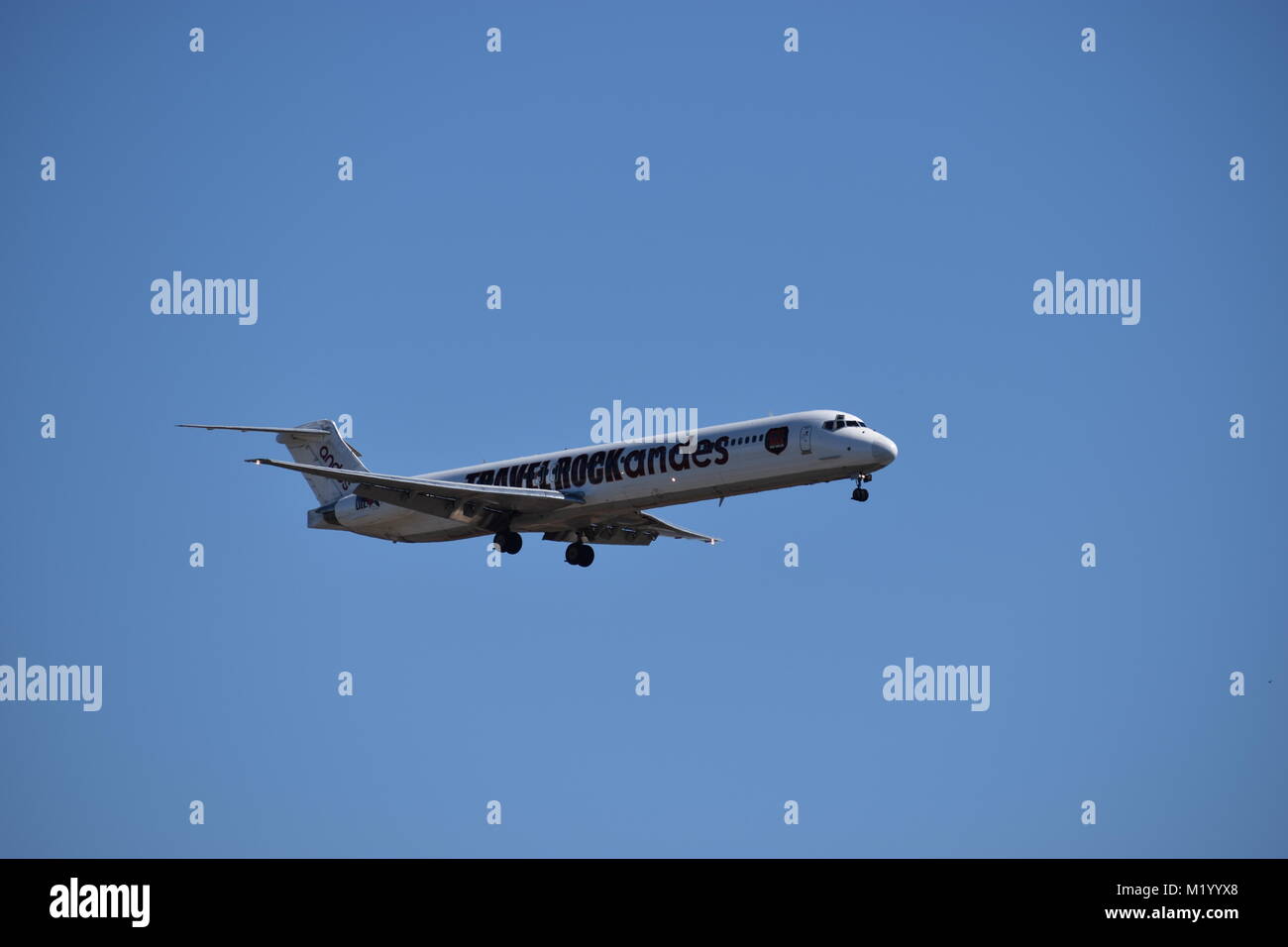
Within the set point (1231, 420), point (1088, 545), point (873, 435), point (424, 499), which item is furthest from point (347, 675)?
point (1231, 420)

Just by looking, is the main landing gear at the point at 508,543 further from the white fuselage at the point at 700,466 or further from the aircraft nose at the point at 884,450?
the aircraft nose at the point at 884,450

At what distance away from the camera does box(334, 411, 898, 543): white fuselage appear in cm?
5744

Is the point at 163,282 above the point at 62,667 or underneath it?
above

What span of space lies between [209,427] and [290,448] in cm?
1264

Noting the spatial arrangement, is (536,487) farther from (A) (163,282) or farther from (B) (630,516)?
A: (A) (163,282)

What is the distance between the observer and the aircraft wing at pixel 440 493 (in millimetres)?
62438

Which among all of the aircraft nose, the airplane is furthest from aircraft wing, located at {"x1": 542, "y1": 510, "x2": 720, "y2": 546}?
the aircraft nose

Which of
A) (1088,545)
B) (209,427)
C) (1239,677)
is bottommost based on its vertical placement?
(1239,677)

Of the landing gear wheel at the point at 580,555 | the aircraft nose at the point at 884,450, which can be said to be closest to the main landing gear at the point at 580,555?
the landing gear wheel at the point at 580,555

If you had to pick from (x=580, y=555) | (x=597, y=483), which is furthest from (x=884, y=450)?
(x=580, y=555)

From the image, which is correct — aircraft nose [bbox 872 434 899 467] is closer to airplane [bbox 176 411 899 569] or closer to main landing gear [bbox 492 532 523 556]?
airplane [bbox 176 411 899 569]

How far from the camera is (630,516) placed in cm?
6406

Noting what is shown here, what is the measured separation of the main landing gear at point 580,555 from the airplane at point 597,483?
36 millimetres
